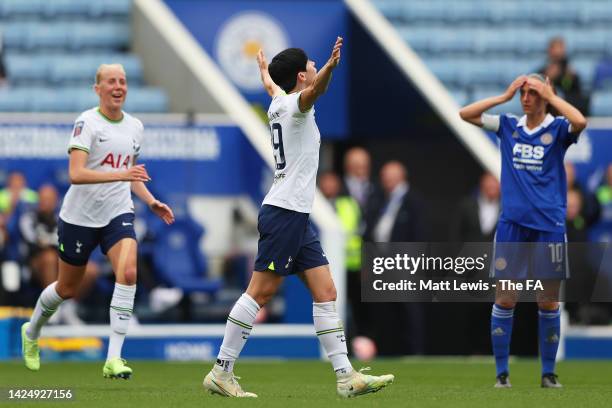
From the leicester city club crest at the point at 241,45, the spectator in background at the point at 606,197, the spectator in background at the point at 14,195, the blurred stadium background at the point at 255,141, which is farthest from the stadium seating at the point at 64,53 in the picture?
the spectator in background at the point at 606,197

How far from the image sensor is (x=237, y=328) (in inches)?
345

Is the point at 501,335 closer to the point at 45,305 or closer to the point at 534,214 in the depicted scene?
the point at 534,214

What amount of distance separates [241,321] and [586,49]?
12.0m

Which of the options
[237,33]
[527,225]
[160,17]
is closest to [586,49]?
[237,33]

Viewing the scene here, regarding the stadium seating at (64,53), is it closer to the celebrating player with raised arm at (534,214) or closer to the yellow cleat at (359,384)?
the celebrating player with raised arm at (534,214)

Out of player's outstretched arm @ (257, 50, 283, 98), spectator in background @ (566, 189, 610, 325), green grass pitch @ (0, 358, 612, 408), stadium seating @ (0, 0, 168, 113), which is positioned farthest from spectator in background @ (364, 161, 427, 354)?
player's outstretched arm @ (257, 50, 283, 98)

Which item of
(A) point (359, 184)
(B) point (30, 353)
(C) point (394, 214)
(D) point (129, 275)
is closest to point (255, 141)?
(A) point (359, 184)

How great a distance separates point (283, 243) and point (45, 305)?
288 centimetres

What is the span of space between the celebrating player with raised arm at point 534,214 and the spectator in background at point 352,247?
5.34m

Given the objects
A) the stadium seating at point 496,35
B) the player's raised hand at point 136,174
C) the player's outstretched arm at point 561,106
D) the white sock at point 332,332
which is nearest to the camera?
the white sock at point 332,332

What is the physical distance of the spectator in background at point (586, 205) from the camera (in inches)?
610

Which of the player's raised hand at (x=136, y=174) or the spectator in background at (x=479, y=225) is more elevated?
the player's raised hand at (x=136, y=174)

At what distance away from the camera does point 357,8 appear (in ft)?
57.3

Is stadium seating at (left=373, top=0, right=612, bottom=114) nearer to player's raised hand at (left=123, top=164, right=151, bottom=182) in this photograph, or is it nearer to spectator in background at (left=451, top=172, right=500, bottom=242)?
spectator in background at (left=451, top=172, right=500, bottom=242)
